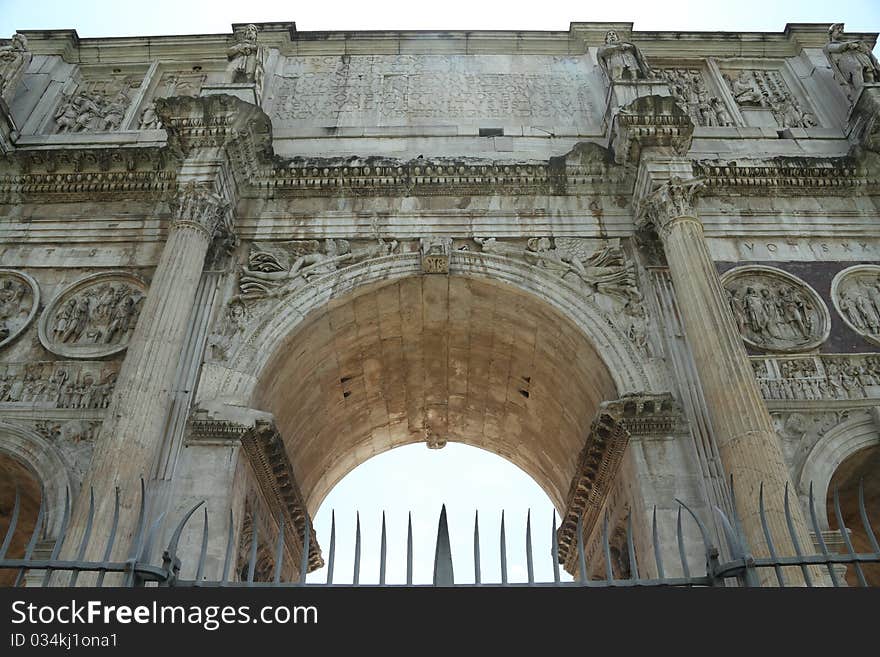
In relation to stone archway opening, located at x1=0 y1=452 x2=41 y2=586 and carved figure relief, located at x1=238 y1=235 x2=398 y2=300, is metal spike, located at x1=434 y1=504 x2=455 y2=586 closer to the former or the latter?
stone archway opening, located at x1=0 y1=452 x2=41 y2=586

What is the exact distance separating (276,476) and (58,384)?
3.14 meters

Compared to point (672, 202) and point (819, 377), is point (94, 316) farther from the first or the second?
point (819, 377)

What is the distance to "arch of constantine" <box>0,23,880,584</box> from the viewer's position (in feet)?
27.2

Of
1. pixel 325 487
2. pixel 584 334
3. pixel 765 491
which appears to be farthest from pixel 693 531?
pixel 325 487

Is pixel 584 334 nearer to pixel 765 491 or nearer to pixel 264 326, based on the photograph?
pixel 765 491

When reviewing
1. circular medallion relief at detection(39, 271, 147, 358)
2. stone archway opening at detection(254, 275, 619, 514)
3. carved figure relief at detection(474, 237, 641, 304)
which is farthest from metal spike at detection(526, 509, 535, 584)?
circular medallion relief at detection(39, 271, 147, 358)

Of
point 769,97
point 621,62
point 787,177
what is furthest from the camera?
point 769,97

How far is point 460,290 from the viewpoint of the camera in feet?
34.7

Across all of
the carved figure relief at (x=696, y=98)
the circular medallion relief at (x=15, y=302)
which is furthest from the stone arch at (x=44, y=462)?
the carved figure relief at (x=696, y=98)

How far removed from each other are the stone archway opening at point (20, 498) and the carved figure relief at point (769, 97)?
13.4m

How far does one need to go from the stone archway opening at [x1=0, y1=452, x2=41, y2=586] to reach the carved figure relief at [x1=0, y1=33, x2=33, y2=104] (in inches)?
282

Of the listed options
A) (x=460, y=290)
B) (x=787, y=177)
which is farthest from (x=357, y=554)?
(x=787, y=177)

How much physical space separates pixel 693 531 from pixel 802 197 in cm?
630

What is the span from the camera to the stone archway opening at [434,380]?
10273mm
